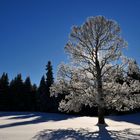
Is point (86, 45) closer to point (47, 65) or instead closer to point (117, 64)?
point (117, 64)

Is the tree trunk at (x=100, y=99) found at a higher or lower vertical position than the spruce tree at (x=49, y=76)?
lower

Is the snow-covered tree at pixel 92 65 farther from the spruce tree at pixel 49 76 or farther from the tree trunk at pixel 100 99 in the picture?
the spruce tree at pixel 49 76

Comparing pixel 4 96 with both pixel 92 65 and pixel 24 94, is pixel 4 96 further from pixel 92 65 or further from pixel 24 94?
pixel 92 65

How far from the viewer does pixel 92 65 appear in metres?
20.5

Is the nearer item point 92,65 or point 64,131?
point 64,131

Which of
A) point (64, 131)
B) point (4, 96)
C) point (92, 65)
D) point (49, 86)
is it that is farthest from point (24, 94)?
point (64, 131)

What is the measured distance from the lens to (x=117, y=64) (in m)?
20.2

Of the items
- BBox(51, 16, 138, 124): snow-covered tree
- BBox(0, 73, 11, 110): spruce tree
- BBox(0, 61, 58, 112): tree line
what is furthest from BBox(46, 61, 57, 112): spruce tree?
BBox(51, 16, 138, 124): snow-covered tree

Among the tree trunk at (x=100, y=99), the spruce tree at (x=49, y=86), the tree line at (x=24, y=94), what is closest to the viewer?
the tree trunk at (x=100, y=99)

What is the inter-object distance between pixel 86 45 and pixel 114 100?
4714 mm

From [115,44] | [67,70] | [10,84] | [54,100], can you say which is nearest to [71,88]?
[67,70]

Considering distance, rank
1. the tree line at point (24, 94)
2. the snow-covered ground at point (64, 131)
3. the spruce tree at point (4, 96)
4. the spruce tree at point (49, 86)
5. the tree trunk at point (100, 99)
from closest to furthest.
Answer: the snow-covered ground at point (64, 131) → the tree trunk at point (100, 99) → the spruce tree at point (49, 86) → the tree line at point (24, 94) → the spruce tree at point (4, 96)

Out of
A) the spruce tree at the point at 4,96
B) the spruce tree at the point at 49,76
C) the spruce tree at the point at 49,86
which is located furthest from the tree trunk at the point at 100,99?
A: the spruce tree at the point at 4,96

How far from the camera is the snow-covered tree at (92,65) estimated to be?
65.7 ft
